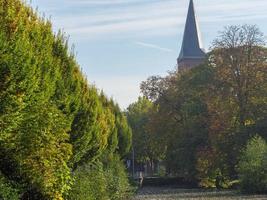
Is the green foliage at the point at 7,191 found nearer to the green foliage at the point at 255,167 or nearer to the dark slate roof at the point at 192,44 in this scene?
the green foliage at the point at 255,167

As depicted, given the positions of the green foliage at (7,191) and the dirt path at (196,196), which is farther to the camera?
the dirt path at (196,196)

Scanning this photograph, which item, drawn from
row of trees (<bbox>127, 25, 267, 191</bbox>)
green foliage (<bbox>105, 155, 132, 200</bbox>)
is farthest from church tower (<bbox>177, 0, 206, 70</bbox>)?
green foliage (<bbox>105, 155, 132, 200</bbox>)

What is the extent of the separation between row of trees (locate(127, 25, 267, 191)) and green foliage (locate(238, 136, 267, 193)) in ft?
20.2

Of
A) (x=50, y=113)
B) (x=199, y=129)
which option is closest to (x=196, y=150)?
(x=199, y=129)

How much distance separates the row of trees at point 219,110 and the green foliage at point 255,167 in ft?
20.2

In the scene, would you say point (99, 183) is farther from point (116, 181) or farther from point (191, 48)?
point (191, 48)

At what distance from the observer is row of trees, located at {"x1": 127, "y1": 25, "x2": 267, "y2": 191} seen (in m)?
53.2

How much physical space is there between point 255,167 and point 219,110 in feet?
30.6

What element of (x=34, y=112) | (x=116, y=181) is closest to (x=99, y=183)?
(x=116, y=181)

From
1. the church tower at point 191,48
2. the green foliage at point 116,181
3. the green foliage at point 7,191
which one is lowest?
the green foliage at point 7,191

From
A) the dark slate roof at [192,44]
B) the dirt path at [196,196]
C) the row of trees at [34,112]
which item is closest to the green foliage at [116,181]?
the dirt path at [196,196]

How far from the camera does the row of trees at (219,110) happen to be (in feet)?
174

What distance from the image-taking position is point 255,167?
45219 millimetres

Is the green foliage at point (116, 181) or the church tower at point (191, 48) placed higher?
the church tower at point (191, 48)
